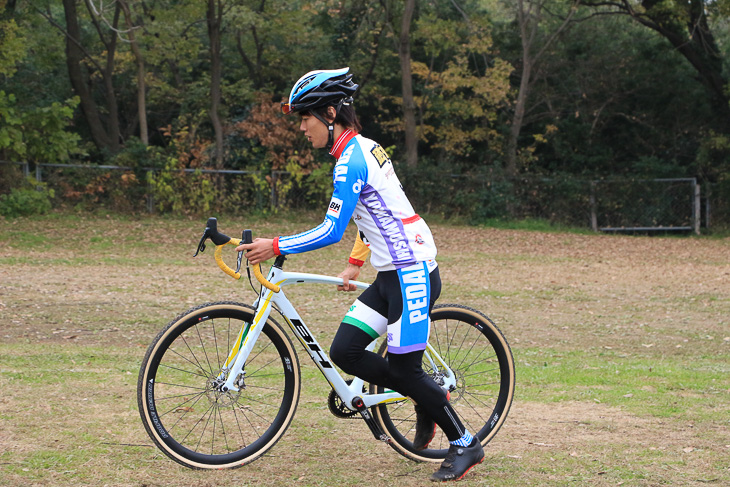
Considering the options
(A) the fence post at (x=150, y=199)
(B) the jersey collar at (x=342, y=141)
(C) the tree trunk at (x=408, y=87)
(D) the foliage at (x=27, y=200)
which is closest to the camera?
(B) the jersey collar at (x=342, y=141)

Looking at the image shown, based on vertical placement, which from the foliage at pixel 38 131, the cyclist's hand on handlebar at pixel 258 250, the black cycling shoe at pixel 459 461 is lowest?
the black cycling shoe at pixel 459 461

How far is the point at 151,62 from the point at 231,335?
24559 mm

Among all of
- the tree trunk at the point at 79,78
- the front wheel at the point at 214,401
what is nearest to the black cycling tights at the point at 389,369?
the front wheel at the point at 214,401

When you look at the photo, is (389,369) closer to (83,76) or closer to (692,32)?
(692,32)

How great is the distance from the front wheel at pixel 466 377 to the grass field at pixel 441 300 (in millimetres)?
178

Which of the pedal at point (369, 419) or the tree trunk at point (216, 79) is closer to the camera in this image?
the pedal at point (369, 419)

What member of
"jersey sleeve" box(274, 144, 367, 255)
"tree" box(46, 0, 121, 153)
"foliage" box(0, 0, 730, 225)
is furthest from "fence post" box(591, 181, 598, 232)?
"jersey sleeve" box(274, 144, 367, 255)

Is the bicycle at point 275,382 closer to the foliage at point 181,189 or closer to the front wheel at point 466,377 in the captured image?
the front wheel at point 466,377

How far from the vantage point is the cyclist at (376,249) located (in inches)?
164

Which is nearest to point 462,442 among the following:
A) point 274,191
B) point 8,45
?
point 274,191

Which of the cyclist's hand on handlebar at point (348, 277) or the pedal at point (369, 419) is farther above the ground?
the cyclist's hand on handlebar at point (348, 277)

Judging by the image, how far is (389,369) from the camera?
4418mm

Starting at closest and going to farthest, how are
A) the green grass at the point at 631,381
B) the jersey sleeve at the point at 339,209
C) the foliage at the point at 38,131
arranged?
the jersey sleeve at the point at 339,209 < the green grass at the point at 631,381 < the foliage at the point at 38,131

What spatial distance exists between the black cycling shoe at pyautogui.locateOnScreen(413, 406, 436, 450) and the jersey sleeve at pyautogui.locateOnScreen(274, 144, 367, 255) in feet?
3.84
